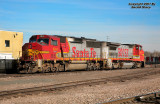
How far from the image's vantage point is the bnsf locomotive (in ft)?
55.5

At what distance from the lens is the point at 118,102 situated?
20.3ft

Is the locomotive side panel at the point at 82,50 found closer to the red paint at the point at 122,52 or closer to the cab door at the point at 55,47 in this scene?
the cab door at the point at 55,47

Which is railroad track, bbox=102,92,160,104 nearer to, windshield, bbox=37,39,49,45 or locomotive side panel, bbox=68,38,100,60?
windshield, bbox=37,39,49,45

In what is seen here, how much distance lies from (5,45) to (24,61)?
1299 centimetres

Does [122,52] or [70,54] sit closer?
[70,54]

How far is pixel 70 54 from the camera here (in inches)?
773

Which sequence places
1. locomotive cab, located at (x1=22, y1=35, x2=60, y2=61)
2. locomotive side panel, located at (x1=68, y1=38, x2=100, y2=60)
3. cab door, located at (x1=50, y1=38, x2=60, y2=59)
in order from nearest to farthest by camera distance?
locomotive cab, located at (x1=22, y1=35, x2=60, y2=61), cab door, located at (x1=50, y1=38, x2=60, y2=59), locomotive side panel, located at (x1=68, y1=38, x2=100, y2=60)

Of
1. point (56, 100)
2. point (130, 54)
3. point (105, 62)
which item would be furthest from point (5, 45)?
point (56, 100)

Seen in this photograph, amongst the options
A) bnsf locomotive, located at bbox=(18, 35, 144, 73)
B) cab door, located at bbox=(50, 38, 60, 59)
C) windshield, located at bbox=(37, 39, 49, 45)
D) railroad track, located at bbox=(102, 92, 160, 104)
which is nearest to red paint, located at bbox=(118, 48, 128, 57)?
bnsf locomotive, located at bbox=(18, 35, 144, 73)

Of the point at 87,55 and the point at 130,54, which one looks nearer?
the point at 87,55

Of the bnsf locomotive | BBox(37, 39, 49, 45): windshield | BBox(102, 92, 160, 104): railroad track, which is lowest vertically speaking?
BBox(102, 92, 160, 104): railroad track

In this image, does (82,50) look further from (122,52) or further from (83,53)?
(122,52)

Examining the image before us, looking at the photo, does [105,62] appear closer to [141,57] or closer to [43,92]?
[141,57]

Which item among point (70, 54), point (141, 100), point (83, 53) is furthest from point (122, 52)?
point (141, 100)
